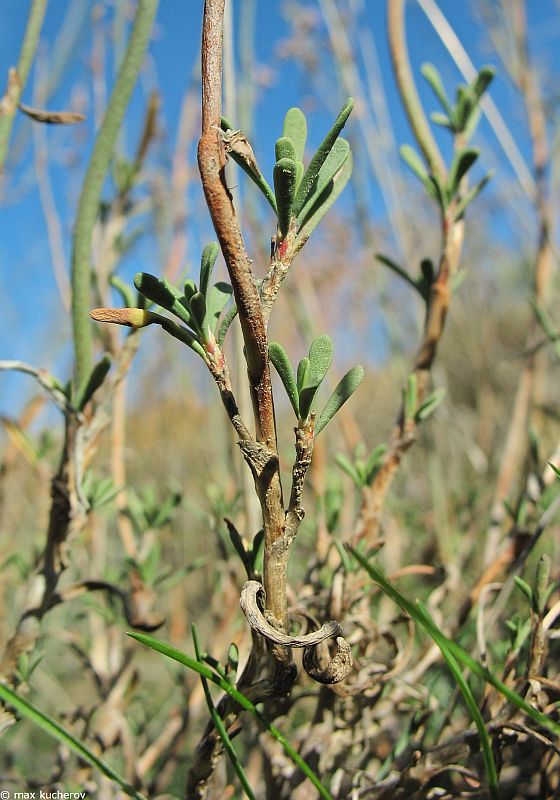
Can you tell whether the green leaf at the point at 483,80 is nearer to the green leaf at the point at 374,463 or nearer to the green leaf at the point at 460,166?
the green leaf at the point at 460,166

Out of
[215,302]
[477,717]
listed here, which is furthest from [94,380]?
[477,717]

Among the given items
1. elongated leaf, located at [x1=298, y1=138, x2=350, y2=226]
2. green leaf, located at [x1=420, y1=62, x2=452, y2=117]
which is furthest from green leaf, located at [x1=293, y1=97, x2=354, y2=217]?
green leaf, located at [x1=420, y1=62, x2=452, y2=117]

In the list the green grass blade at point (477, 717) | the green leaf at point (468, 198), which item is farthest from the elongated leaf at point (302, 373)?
the green leaf at point (468, 198)

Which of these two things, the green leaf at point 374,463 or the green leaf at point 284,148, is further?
the green leaf at point 374,463

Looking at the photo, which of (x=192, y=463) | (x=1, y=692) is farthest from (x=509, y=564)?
(x=192, y=463)

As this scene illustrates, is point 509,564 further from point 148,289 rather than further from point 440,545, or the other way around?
point 148,289

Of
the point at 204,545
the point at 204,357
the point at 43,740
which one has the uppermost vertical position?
the point at 204,357
